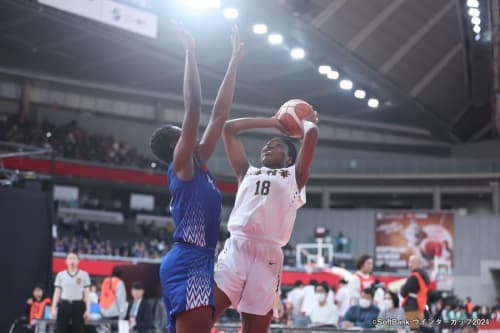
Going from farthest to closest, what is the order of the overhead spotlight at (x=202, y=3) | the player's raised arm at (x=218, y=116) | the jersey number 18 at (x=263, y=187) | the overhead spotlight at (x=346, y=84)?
the overhead spotlight at (x=346, y=84), the overhead spotlight at (x=202, y=3), the jersey number 18 at (x=263, y=187), the player's raised arm at (x=218, y=116)

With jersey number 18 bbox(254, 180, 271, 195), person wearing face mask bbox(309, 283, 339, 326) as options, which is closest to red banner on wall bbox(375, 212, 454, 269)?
person wearing face mask bbox(309, 283, 339, 326)

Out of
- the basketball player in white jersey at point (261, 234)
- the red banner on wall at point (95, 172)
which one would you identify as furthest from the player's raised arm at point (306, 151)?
the red banner on wall at point (95, 172)

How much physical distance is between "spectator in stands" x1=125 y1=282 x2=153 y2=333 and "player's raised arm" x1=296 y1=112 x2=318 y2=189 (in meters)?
8.18

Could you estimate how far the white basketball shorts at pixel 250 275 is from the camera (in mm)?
4859

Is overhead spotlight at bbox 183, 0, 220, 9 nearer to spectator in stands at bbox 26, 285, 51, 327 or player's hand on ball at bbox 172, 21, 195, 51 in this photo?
spectator in stands at bbox 26, 285, 51, 327

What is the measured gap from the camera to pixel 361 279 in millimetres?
12523

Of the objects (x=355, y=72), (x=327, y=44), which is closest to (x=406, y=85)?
(x=355, y=72)

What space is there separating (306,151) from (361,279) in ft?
26.2

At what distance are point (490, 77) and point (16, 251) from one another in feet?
79.2

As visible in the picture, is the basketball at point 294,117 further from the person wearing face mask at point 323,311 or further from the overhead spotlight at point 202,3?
the overhead spotlight at point 202,3

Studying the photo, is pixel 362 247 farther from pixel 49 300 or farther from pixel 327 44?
pixel 49 300

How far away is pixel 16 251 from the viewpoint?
13.5 meters

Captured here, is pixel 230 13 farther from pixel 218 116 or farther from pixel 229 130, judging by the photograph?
pixel 218 116

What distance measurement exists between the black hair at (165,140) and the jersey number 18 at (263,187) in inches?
36.1
